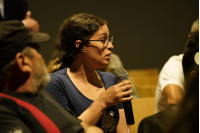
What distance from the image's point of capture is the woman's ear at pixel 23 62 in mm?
927

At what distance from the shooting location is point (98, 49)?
161 centimetres

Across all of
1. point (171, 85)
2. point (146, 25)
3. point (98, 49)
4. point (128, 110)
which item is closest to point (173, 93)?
point (171, 85)

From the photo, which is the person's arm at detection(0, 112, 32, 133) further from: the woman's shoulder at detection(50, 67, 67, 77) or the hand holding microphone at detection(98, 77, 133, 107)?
the woman's shoulder at detection(50, 67, 67, 77)

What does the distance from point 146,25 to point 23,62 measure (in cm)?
576

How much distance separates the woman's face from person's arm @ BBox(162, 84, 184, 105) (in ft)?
2.19

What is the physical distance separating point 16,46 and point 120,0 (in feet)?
18.0

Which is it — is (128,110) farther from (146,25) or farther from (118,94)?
(146,25)

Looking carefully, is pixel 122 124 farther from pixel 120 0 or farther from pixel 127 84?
pixel 120 0

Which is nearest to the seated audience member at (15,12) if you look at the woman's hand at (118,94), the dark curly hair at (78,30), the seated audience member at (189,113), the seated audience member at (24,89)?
the seated audience member at (24,89)

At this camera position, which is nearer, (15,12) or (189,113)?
(189,113)

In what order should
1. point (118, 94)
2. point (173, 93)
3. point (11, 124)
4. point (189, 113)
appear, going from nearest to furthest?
point (189, 113) → point (11, 124) → point (118, 94) → point (173, 93)

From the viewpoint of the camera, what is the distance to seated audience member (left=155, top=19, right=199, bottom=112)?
191 cm

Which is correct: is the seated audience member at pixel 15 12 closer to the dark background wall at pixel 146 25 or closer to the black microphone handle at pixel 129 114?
the black microphone handle at pixel 129 114

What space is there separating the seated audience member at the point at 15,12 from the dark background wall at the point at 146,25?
14.8ft
